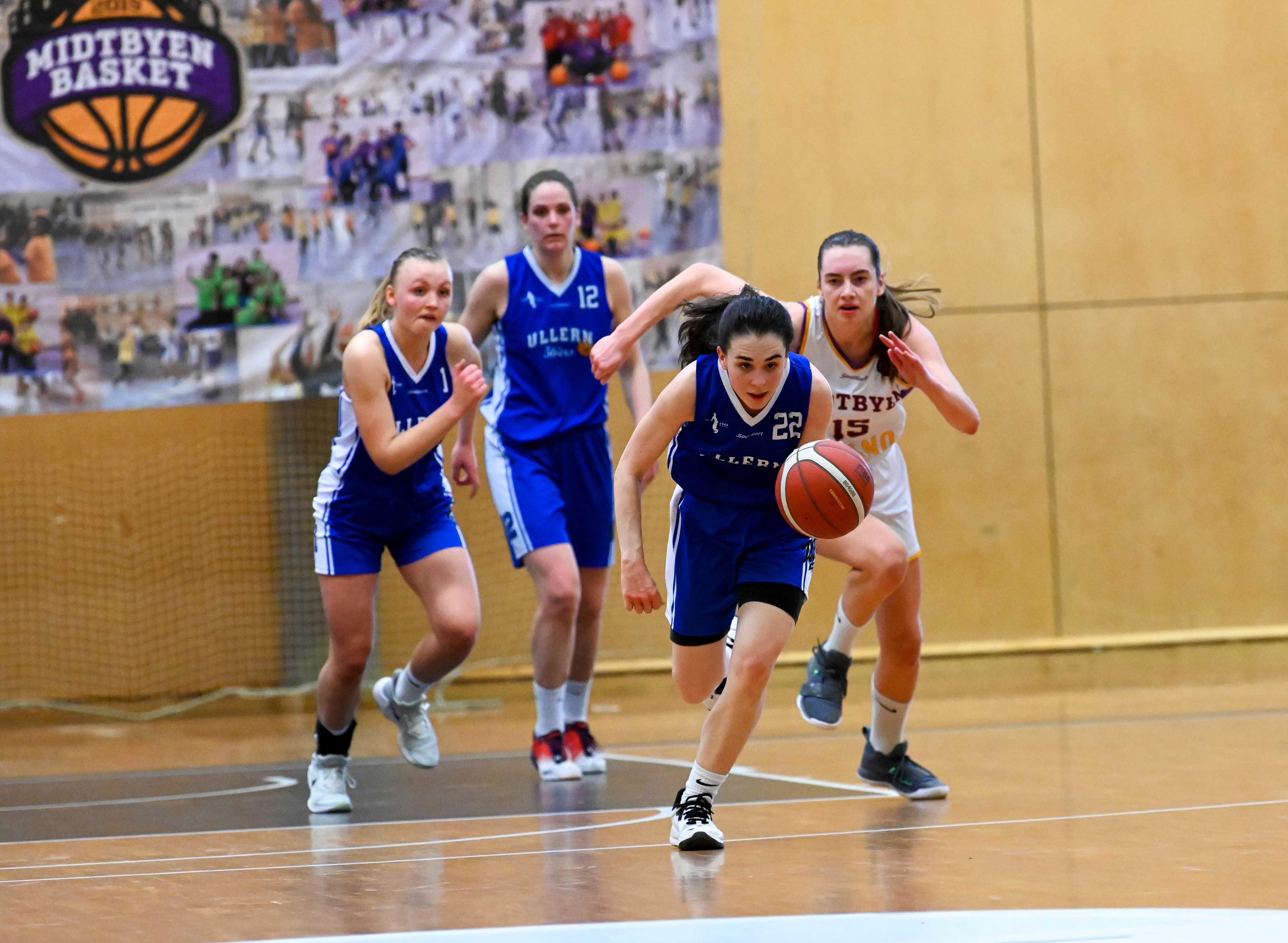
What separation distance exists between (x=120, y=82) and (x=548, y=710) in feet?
14.0

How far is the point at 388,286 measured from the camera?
16.3ft

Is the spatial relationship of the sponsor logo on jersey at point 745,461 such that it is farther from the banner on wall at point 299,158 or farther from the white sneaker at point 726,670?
the banner on wall at point 299,158

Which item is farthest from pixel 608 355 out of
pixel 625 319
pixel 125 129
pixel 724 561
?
pixel 125 129

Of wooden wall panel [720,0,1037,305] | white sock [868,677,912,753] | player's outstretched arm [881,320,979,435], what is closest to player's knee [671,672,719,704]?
white sock [868,677,912,753]

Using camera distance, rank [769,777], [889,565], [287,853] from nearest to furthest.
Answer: [287,853] → [889,565] → [769,777]

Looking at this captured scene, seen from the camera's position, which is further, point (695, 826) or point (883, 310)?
point (883, 310)

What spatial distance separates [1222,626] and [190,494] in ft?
21.0

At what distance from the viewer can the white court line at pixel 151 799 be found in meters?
5.29

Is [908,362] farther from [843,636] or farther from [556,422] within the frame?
[556,422]

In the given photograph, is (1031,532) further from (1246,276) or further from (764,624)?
(764,624)

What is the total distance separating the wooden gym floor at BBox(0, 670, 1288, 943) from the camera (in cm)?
297

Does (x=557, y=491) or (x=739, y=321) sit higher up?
(x=739, y=321)

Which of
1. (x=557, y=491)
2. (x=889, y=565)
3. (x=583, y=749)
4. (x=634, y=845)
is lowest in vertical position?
(x=583, y=749)

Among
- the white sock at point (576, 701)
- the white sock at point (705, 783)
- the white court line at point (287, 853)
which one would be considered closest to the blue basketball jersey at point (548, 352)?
the white sock at point (576, 701)
